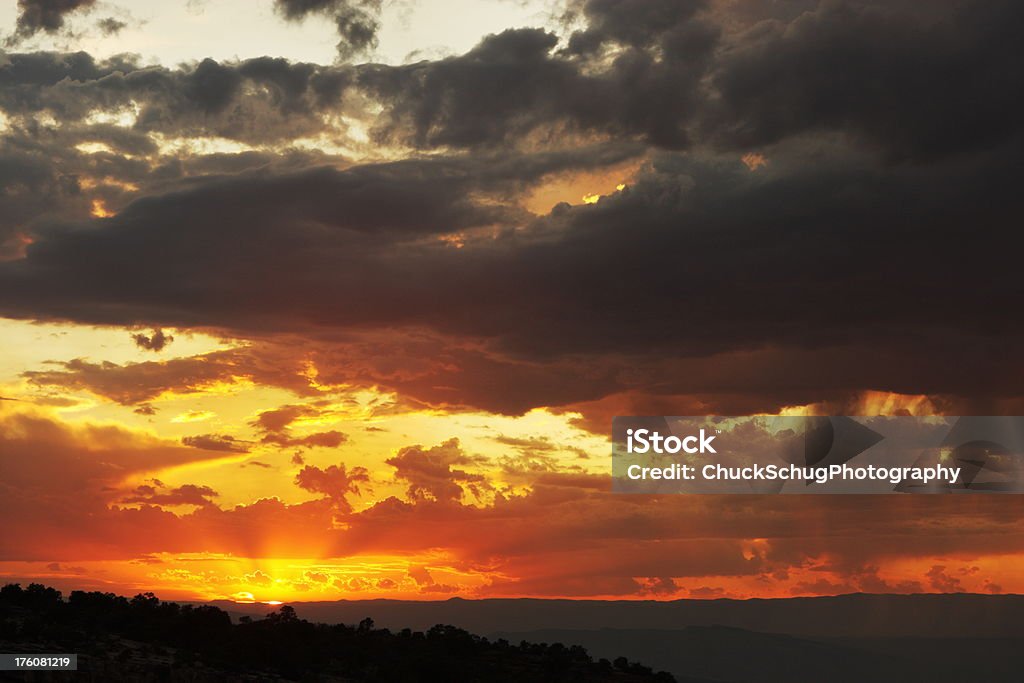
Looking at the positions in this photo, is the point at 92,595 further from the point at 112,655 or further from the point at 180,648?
the point at 112,655

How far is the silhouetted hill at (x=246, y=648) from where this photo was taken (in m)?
64.0

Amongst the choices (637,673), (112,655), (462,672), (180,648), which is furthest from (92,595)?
(637,673)

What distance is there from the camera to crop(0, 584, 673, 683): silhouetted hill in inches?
2518

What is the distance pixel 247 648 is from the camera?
72562 mm

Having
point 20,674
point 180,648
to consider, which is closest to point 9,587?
point 180,648

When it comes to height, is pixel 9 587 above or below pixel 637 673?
above

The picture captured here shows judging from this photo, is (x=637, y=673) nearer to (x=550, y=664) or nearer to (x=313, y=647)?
(x=550, y=664)

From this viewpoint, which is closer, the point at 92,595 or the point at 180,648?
the point at 180,648

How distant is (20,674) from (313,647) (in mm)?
25723

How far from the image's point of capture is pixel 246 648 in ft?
238

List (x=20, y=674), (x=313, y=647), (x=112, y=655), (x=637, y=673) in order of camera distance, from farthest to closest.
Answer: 1. (x=637, y=673)
2. (x=313, y=647)
3. (x=112, y=655)
4. (x=20, y=674)

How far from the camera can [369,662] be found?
2943 inches

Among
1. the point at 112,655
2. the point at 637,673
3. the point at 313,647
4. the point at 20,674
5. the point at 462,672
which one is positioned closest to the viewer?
the point at 20,674

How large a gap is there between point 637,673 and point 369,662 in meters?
22.0
